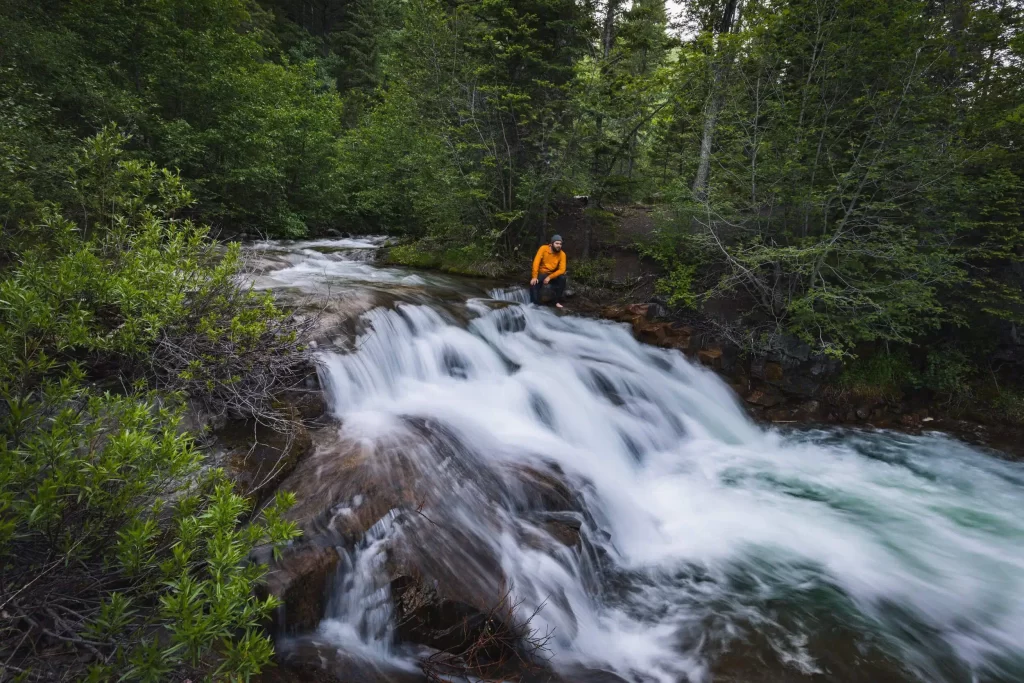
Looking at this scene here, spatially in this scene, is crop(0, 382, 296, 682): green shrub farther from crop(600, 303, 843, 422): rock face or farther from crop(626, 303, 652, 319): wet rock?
crop(626, 303, 652, 319): wet rock

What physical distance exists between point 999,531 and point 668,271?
6.76 meters

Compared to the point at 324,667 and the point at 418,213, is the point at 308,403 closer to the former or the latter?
the point at 324,667

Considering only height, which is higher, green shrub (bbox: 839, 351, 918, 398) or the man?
the man

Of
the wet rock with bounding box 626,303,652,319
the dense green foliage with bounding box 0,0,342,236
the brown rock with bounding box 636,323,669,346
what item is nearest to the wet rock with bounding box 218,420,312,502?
the dense green foliage with bounding box 0,0,342,236

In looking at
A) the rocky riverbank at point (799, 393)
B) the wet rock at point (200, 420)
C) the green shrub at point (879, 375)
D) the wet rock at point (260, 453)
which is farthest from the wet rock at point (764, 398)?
the wet rock at point (200, 420)

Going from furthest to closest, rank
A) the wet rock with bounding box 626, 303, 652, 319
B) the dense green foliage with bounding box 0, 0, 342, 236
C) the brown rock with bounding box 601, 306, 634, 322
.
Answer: the brown rock with bounding box 601, 306, 634, 322 → the wet rock with bounding box 626, 303, 652, 319 → the dense green foliage with bounding box 0, 0, 342, 236

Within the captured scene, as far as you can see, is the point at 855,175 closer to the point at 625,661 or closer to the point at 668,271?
→ the point at 668,271

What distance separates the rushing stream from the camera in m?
3.83

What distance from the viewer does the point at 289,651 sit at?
291 centimetres

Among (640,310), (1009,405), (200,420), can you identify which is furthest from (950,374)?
(200,420)

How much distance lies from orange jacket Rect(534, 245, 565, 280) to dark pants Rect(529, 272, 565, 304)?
0.36 ft

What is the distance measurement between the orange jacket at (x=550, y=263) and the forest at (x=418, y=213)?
5.75 ft

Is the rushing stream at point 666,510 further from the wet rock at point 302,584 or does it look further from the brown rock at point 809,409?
the brown rock at point 809,409

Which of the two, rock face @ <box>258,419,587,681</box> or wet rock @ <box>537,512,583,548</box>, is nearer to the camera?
rock face @ <box>258,419,587,681</box>
